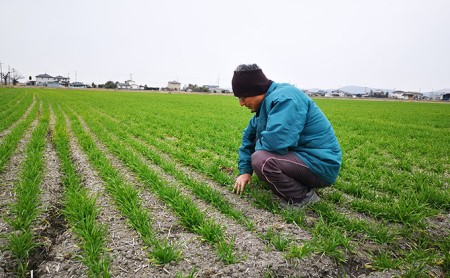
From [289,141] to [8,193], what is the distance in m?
3.99

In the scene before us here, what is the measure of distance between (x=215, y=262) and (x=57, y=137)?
700 centimetres

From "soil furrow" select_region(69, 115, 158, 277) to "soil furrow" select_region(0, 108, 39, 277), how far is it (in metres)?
0.81

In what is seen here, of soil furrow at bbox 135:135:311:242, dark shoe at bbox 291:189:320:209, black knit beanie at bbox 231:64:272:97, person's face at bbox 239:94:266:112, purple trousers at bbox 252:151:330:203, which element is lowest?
soil furrow at bbox 135:135:311:242

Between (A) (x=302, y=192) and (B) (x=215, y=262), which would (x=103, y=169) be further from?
(A) (x=302, y=192)

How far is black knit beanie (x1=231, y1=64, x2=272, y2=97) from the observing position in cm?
314

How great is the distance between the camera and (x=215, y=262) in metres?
2.38

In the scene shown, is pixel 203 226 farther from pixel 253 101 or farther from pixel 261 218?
pixel 253 101

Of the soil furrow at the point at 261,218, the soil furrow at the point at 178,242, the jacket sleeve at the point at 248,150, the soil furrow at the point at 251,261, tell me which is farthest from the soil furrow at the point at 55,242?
the jacket sleeve at the point at 248,150

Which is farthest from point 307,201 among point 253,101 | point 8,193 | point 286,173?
point 8,193

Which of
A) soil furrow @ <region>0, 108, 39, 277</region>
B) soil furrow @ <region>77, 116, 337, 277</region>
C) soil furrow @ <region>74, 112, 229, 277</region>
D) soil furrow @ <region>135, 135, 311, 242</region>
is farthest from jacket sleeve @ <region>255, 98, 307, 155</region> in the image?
soil furrow @ <region>0, 108, 39, 277</region>

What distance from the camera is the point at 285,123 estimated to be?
2.84m

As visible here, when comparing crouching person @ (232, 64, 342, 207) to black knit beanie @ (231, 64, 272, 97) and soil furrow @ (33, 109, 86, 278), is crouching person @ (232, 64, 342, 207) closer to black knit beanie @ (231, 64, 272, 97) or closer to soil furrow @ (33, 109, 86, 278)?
black knit beanie @ (231, 64, 272, 97)

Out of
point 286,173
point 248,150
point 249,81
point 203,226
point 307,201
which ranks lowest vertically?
point 203,226

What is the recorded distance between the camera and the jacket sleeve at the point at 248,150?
12.2 ft
